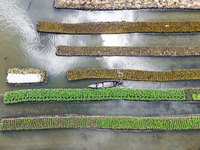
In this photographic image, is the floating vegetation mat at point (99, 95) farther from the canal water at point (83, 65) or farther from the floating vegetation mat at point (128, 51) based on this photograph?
the floating vegetation mat at point (128, 51)

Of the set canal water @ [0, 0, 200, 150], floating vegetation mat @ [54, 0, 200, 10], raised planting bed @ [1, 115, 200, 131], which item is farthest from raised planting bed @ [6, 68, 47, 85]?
floating vegetation mat @ [54, 0, 200, 10]

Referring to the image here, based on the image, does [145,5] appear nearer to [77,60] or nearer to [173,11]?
[173,11]

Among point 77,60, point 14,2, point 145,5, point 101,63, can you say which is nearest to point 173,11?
point 145,5

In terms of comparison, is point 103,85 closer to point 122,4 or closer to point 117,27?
point 117,27

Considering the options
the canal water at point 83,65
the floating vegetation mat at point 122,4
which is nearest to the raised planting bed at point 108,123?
the canal water at point 83,65

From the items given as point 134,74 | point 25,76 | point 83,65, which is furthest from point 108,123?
point 25,76

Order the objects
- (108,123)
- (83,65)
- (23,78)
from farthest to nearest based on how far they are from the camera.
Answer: (83,65) → (23,78) → (108,123)
